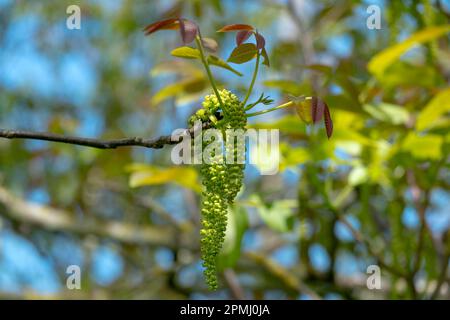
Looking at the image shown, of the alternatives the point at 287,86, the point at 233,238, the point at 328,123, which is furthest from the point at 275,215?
the point at 328,123

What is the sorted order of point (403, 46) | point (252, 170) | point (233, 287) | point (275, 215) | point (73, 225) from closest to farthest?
point (403, 46), point (275, 215), point (233, 287), point (73, 225), point (252, 170)

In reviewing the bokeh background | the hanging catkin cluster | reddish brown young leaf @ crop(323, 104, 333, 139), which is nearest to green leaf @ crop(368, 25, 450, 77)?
the bokeh background

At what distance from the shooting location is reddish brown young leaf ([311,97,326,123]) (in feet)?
2.52

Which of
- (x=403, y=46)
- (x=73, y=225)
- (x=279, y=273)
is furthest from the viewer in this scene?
(x=73, y=225)

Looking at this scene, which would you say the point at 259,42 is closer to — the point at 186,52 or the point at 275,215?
the point at 186,52

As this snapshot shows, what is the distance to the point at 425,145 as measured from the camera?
1.24m

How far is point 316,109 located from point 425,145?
0.54m

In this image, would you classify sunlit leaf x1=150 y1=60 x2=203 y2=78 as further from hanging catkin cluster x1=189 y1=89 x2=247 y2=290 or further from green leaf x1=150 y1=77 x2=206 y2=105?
hanging catkin cluster x1=189 y1=89 x2=247 y2=290

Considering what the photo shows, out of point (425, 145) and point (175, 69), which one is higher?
point (175, 69)

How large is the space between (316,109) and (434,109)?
1.70ft

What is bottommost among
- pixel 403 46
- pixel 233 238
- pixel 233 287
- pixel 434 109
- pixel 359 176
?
pixel 233 287

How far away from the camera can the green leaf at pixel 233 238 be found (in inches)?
49.3

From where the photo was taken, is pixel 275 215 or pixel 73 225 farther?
pixel 73 225
